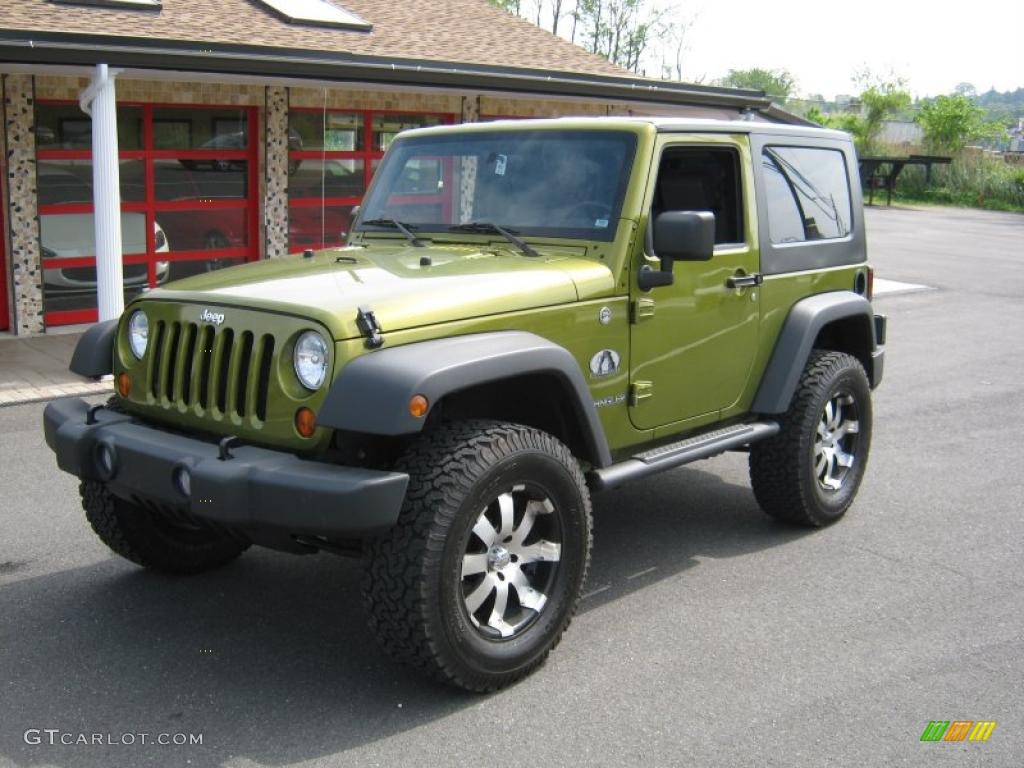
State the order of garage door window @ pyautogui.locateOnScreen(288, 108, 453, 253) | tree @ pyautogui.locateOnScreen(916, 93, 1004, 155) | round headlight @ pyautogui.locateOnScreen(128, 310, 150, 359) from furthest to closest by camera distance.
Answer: tree @ pyautogui.locateOnScreen(916, 93, 1004, 155) < garage door window @ pyautogui.locateOnScreen(288, 108, 453, 253) < round headlight @ pyautogui.locateOnScreen(128, 310, 150, 359)

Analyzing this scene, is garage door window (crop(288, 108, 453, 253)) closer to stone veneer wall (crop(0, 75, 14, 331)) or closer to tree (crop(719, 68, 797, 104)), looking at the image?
stone veneer wall (crop(0, 75, 14, 331))

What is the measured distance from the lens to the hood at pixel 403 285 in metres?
3.79

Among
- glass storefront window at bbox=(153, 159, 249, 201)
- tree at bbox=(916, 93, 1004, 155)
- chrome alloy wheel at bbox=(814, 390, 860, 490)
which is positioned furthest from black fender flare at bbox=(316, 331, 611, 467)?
tree at bbox=(916, 93, 1004, 155)

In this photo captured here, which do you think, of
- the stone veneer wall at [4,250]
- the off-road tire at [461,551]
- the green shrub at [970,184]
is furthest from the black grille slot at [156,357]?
the green shrub at [970,184]

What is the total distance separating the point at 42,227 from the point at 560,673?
9.67 meters

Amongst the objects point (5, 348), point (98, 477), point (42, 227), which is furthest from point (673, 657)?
point (42, 227)

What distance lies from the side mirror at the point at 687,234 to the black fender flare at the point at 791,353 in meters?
1.12

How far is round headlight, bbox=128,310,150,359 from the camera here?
426 cm

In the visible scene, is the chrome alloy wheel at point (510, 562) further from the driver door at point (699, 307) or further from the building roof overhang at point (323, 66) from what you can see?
the building roof overhang at point (323, 66)

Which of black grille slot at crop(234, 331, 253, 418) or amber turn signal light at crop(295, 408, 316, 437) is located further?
black grille slot at crop(234, 331, 253, 418)

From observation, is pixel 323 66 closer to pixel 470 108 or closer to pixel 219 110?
pixel 219 110

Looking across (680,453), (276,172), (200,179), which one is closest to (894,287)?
(276,172)

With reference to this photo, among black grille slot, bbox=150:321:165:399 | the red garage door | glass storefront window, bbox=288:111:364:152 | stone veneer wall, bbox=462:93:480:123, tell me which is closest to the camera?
black grille slot, bbox=150:321:165:399

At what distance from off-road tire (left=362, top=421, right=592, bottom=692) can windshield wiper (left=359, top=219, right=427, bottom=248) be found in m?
1.36
